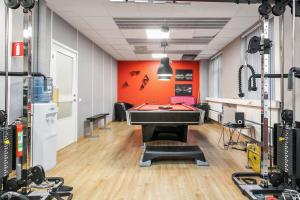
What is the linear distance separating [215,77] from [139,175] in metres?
7.65

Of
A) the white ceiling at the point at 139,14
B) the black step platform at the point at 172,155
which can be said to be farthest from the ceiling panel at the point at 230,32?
the black step platform at the point at 172,155

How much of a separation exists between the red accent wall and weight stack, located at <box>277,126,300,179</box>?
29.8 feet

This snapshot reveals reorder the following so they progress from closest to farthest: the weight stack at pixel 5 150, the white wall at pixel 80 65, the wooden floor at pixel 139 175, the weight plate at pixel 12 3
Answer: the weight stack at pixel 5 150
the weight plate at pixel 12 3
the wooden floor at pixel 139 175
the white wall at pixel 80 65

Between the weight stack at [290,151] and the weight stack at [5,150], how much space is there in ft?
9.26

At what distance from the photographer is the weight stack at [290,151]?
96.0 inches

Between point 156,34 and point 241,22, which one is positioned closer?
point 241,22

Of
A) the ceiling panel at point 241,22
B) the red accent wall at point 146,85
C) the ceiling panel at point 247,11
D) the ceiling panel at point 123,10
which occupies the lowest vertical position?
the red accent wall at point 146,85

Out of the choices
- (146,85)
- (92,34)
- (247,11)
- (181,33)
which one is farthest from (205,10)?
(146,85)

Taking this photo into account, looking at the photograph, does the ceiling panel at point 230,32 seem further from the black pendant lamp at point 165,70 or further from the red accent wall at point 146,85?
the red accent wall at point 146,85

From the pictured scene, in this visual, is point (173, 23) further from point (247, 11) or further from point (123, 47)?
point (123, 47)

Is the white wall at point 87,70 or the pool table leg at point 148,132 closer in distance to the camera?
the white wall at point 87,70

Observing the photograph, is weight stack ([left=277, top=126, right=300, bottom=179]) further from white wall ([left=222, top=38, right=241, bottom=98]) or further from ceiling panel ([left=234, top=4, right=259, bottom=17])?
white wall ([left=222, top=38, right=241, bottom=98])

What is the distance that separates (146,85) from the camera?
1174 cm

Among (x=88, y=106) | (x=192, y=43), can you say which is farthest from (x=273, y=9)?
(x=88, y=106)
